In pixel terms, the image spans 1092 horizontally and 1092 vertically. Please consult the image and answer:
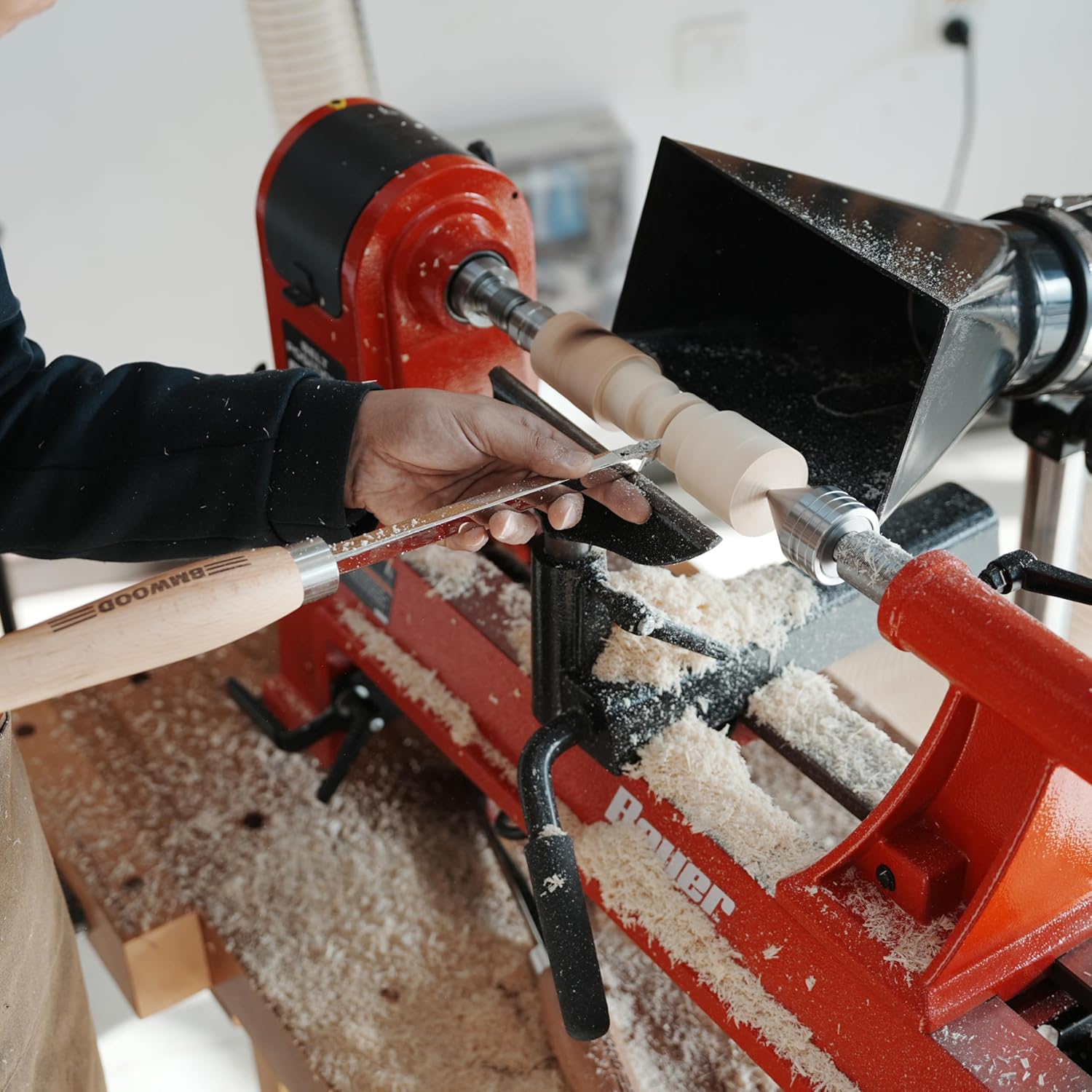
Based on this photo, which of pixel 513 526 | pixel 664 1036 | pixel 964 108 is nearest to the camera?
pixel 513 526

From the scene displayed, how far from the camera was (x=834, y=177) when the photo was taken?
8.21ft

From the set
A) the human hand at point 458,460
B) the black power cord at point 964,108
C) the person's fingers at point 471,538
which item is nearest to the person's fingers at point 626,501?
the human hand at point 458,460

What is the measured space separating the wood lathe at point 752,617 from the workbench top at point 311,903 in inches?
3.3

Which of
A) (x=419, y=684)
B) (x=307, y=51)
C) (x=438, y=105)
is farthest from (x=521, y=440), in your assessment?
(x=438, y=105)

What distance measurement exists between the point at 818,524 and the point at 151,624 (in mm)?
400

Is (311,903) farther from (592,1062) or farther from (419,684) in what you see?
(592,1062)

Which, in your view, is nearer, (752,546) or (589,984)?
(589,984)

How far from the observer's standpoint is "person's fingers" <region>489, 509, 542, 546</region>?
82 cm

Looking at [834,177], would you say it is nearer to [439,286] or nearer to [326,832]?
[439,286]

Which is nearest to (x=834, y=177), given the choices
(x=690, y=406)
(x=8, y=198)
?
(x=8, y=198)

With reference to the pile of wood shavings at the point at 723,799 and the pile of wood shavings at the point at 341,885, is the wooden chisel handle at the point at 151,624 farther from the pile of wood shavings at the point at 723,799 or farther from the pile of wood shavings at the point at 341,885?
the pile of wood shavings at the point at 341,885

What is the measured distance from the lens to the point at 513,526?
832 millimetres

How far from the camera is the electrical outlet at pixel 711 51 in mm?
2209

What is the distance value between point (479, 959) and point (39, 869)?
1.33 feet
